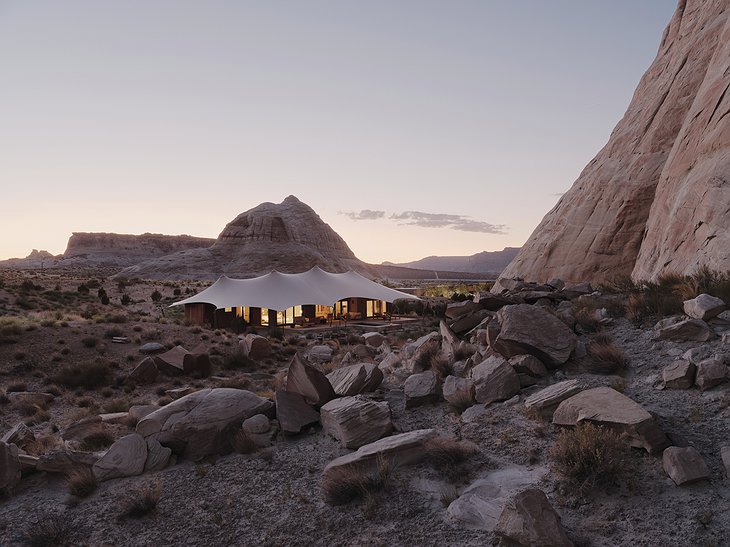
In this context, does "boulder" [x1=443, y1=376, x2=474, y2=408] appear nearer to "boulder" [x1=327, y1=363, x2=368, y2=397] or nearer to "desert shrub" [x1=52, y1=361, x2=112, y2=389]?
"boulder" [x1=327, y1=363, x2=368, y2=397]

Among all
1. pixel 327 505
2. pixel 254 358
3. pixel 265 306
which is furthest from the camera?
pixel 265 306

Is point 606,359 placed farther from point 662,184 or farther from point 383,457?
point 662,184

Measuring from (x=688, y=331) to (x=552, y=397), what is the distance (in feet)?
8.31

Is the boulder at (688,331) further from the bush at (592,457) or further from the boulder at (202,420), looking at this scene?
the boulder at (202,420)

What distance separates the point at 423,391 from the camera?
782 centimetres

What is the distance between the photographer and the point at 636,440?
5.11 meters

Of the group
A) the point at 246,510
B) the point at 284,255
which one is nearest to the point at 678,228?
the point at 246,510

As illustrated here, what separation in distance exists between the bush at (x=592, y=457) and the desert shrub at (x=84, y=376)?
1420 cm

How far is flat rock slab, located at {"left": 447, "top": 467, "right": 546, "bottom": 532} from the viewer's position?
4.86 meters

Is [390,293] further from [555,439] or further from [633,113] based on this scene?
[555,439]

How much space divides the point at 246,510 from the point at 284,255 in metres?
79.9

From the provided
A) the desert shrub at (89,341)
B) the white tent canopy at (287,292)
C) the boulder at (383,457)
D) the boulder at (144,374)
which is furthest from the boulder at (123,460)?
the white tent canopy at (287,292)

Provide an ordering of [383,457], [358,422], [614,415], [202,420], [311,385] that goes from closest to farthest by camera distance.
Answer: [614,415], [383,457], [358,422], [202,420], [311,385]

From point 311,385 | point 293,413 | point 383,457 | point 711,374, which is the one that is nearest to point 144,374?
point 311,385
